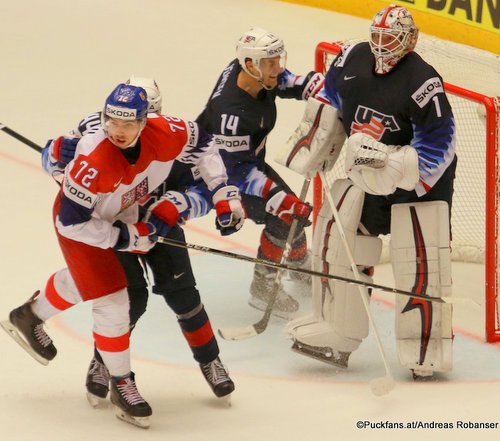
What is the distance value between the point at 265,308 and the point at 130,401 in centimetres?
132

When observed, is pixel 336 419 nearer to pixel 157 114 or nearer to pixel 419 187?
pixel 419 187

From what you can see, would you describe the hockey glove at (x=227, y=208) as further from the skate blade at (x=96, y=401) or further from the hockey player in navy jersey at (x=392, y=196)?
the skate blade at (x=96, y=401)

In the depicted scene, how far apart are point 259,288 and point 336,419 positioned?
1205mm

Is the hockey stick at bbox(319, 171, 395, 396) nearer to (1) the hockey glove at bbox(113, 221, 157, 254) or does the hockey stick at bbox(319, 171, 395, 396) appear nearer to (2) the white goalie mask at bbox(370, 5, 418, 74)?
(2) the white goalie mask at bbox(370, 5, 418, 74)

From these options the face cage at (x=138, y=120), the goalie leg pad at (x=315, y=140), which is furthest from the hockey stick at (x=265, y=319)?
the face cage at (x=138, y=120)

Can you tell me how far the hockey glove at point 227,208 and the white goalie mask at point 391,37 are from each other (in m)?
0.72

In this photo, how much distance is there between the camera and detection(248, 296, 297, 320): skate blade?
5875 millimetres

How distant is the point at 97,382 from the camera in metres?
4.88

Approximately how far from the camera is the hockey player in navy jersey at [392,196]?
4953 millimetres

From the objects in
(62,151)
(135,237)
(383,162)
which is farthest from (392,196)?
(62,151)

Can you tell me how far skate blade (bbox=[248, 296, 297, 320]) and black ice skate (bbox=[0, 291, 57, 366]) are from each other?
4.10 ft

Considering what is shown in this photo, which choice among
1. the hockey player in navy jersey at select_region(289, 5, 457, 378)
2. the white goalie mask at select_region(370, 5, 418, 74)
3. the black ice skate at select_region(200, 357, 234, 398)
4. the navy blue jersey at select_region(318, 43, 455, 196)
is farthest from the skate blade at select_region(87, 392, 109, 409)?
the white goalie mask at select_region(370, 5, 418, 74)

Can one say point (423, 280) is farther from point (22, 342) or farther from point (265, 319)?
point (22, 342)

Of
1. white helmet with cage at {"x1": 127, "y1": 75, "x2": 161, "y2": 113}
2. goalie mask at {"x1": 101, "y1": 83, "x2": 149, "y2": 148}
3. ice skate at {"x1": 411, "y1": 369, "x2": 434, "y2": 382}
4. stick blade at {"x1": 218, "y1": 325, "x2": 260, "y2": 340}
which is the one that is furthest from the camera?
stick blade at {"x1": 218, "y1": 325, "x2": 260, "y2": 340}
